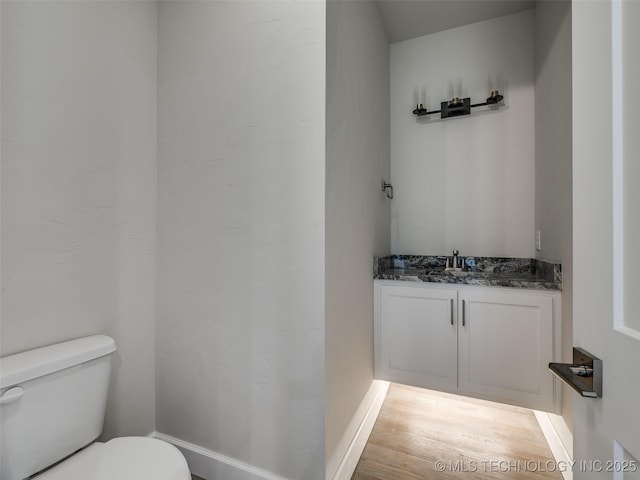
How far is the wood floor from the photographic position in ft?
4.44

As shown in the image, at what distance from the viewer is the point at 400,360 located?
1.79m

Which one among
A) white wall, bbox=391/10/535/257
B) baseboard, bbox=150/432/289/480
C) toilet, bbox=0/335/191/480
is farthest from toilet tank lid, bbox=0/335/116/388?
white wall, bbox=391/10/535/257

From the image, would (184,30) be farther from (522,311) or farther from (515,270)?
(515,270)

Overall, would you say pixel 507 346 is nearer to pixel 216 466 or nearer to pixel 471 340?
pixel 471 340

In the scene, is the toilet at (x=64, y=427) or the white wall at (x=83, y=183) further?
the white wall at (x=83, y=183)

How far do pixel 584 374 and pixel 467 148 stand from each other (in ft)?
6.68

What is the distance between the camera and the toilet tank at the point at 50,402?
2.87 ft

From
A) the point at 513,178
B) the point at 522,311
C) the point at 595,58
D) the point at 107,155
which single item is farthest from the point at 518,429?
the point at 107,155

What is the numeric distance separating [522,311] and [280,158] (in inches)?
59.3

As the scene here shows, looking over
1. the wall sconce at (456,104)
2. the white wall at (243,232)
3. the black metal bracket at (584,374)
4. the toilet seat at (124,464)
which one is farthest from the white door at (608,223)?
the wall sconce at (456,104)

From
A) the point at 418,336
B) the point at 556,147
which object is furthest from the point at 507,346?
the point at 556,147

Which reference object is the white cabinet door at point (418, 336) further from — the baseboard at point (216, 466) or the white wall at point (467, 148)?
the baseboard at point (216, 466)

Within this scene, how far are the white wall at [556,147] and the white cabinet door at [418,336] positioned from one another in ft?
1.70

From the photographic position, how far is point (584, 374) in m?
0.49
